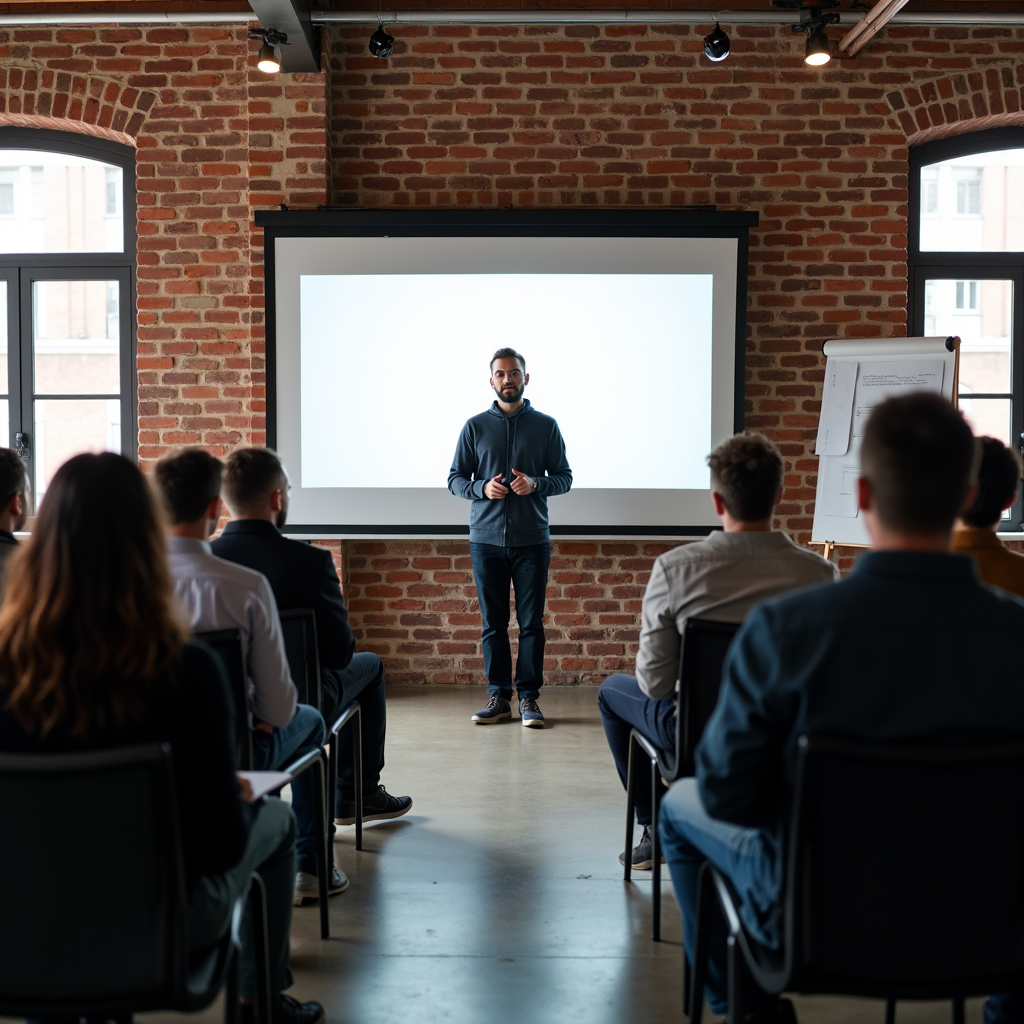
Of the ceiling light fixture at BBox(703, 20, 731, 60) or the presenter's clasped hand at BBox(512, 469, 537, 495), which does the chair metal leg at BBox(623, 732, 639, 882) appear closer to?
the presenter's clasped hand at BBox(512, 469, 537, 495)

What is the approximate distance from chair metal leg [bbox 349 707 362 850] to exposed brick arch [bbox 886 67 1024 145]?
4371mm

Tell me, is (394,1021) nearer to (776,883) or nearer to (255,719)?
(255,719)

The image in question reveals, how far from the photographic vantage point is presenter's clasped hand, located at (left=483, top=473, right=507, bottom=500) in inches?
→ 186

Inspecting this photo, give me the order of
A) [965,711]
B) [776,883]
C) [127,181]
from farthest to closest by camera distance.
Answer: [127,181] → [776,883] → [965,711]

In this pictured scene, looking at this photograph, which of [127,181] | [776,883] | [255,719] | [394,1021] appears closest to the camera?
[776,883]

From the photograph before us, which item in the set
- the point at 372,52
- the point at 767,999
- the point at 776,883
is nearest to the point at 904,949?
the point at 776,883

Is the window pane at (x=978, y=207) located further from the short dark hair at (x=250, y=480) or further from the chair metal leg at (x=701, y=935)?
the chair metal leg at (x=701, y=935)

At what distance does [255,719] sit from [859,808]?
58.9 inches

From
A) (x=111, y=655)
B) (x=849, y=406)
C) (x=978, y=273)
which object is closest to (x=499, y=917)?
(x=111, y=655)

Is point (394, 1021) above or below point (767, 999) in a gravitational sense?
below

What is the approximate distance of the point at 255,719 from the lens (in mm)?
2350

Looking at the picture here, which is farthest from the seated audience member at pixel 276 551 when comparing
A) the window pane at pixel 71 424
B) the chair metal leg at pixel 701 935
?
the window pane at pixel 71 424

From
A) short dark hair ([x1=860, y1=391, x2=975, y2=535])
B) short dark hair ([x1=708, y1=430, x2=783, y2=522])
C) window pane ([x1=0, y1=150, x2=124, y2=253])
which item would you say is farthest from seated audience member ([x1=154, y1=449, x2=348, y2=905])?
window pane ([x1=0, y1=150, x2=124, y2=253])

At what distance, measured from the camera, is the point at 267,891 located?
79.7 inches
